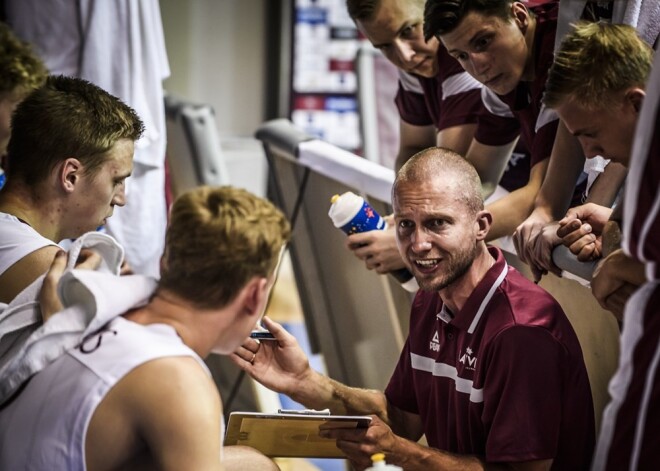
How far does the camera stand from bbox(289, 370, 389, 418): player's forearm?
8.14ft

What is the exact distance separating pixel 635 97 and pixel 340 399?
1.07m

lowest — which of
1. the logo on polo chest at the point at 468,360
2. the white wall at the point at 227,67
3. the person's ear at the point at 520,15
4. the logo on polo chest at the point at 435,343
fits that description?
the white wall at the point at 227,67

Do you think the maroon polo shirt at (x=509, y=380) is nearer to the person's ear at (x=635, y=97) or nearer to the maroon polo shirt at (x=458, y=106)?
the person's ear at (x=635, y=97)

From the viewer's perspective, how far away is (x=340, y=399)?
8.29ft

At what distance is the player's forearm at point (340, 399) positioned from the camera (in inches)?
97.7

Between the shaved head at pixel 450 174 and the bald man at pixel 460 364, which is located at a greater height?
the shaved head at pixel 450 174

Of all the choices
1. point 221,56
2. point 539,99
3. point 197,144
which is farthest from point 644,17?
point 221,56

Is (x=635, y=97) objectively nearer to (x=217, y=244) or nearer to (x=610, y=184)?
(x=610, y=184)

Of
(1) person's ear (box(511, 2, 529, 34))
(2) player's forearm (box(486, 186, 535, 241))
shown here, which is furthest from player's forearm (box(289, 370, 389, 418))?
(1) person's ear (box(511, 2, 529, 34))

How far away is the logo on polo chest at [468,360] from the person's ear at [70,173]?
3.13ft

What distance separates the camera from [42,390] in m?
1.74

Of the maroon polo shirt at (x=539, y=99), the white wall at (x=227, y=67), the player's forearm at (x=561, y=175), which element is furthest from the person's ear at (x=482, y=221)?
the white wall at (x=227, y=67)

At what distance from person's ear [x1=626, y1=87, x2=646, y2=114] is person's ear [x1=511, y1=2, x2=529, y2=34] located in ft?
2.53

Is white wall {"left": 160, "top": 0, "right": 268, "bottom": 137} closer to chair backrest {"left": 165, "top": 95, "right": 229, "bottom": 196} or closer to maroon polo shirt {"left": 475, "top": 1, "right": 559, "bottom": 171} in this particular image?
chair backrest {"left": 165, "top": 95, "right": 229, "bottom": 196}
